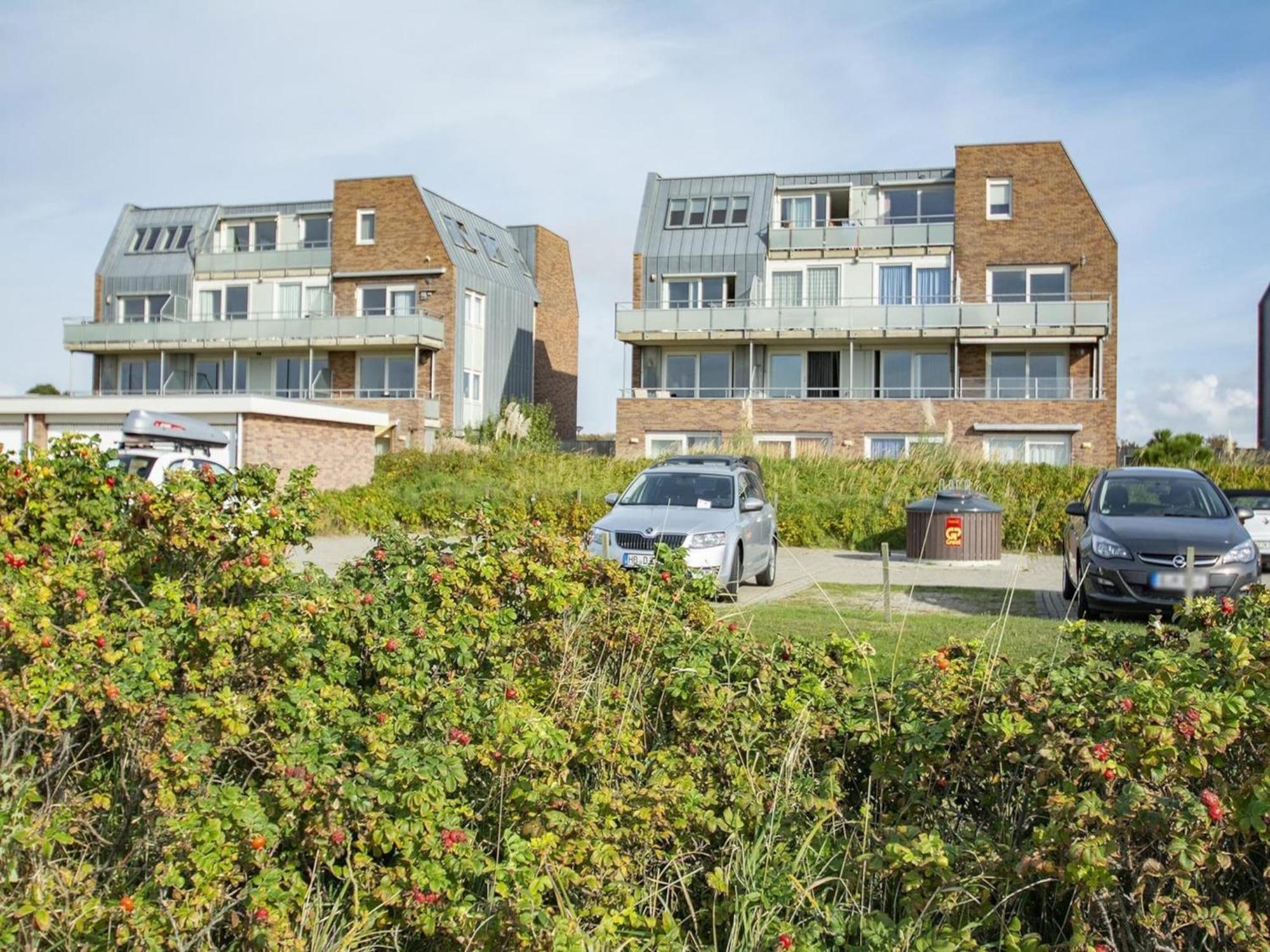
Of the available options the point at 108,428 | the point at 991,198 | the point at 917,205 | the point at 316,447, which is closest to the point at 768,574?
the point at 316,447

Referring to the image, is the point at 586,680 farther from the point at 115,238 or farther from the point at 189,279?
the point at 115,238

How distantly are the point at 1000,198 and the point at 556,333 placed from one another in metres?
21.6

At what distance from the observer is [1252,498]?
19297mm

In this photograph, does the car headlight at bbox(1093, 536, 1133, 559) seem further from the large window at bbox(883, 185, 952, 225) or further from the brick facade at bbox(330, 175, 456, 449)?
the brick facade at bbox(330, 175, 456, 449)

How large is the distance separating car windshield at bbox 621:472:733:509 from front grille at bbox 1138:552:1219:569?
500 cm

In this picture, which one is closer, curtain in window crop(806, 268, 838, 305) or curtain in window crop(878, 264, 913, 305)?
curtain in window crop(878, 264, 913, 305)

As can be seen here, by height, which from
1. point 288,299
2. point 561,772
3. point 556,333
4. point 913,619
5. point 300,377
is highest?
point 288,299

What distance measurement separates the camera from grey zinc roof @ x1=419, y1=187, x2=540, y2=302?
146 feet

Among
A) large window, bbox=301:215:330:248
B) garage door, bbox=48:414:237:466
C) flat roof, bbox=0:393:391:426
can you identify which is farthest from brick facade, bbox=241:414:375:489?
large window, bbox=301:215:330:248

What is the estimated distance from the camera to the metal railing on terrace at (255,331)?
43.2m

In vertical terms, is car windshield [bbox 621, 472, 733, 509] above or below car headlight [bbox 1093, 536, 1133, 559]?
above

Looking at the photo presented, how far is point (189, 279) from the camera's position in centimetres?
4844

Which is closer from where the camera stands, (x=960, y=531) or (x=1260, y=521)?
(x=1260, y=521)

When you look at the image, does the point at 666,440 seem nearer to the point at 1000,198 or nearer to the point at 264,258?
the point at 1000,198
